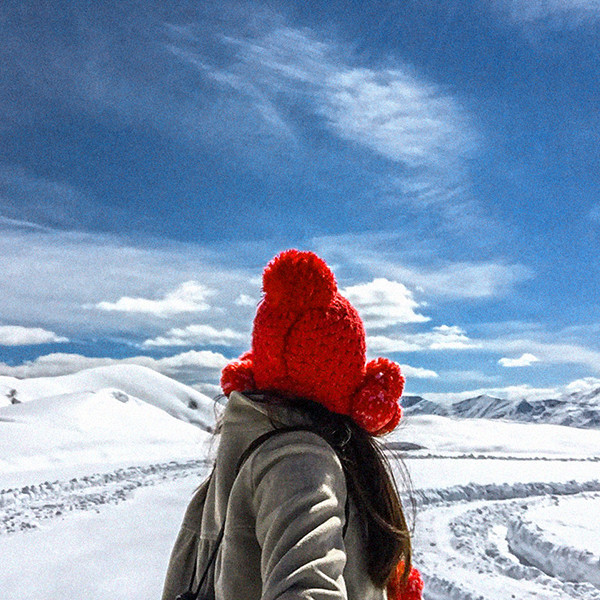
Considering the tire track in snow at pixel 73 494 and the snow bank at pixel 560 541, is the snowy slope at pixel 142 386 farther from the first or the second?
the snow bank at pixel 560 541

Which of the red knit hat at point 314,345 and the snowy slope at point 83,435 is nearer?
the red knit hat at point 314,345

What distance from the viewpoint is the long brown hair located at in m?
1.34

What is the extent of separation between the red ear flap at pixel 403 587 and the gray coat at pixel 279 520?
178mm

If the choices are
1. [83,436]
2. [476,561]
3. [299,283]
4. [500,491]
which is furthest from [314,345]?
[83,436]

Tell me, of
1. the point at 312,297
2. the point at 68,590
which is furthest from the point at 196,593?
the point at 68,590

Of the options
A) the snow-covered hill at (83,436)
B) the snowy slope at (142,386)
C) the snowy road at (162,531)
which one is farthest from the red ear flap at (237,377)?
the snowy slope at (142,386)

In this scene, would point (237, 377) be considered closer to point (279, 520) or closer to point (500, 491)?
point (279, 520)

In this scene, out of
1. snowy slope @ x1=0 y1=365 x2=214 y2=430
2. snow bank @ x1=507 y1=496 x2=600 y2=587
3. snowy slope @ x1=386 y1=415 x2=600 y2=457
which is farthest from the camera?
snowy slope @ x1=0 y1=365 x2=214 y2=430

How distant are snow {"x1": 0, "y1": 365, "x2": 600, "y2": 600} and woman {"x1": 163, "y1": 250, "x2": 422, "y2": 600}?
7.7 inches

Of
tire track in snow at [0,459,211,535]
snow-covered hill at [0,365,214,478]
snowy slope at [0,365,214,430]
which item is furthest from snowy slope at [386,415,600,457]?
snowy slope at [0,365,214,430]

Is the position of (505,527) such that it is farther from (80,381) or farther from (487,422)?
(80,381)

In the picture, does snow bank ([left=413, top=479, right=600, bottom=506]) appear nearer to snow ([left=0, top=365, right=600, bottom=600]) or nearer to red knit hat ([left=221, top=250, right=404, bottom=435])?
snow ([left=0, top=365, right=600, bottom=600])

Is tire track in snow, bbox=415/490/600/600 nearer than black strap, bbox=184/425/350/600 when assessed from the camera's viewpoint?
No

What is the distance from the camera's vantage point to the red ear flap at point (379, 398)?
4.73ft
